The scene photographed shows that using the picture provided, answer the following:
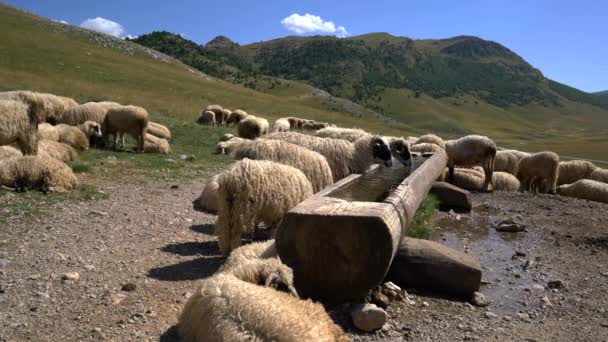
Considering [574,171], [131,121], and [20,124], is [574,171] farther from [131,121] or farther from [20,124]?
[20,124]

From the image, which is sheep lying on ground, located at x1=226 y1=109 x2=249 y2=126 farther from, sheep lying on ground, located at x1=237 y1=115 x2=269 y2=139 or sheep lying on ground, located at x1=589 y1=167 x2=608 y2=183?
sheep lying on ground, located at x1=589 y1=167 x2=608 y2=183

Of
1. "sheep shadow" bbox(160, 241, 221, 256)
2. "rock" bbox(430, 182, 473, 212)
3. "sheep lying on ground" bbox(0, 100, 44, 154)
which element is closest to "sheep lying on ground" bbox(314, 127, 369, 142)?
"rock" bbox(430, 182, 473, 212)

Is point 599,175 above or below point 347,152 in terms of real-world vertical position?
below

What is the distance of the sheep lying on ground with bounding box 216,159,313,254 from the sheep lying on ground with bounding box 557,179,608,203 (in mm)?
12214

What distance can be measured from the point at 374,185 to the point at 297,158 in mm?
1508

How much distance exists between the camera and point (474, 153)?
47.2 feet

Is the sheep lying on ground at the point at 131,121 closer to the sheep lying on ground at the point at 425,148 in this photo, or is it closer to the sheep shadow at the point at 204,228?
the sheep shadow at the point at 204,228

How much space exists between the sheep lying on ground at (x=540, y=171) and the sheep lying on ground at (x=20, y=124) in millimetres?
14781

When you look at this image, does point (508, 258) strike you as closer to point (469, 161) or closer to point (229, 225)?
point (229, 225)

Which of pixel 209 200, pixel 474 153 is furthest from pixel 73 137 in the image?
pixel 474 153

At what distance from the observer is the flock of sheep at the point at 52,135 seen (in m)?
7.95

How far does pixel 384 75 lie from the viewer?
19650 cm

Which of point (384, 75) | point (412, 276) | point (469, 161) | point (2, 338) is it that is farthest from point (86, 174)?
point (384, 75)

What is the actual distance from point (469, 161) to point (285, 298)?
12430mm
